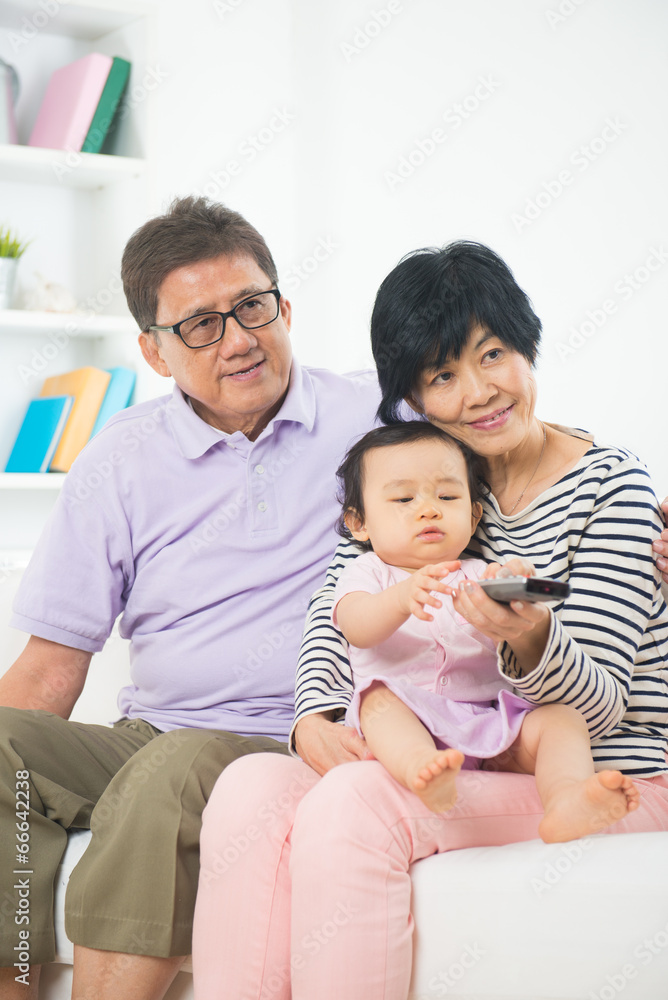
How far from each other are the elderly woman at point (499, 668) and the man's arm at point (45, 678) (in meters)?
0.49

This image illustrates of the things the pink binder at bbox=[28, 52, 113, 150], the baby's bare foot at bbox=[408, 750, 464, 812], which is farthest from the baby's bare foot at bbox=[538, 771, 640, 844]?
the pink binder at bbox=[28, 52, 113, 150]

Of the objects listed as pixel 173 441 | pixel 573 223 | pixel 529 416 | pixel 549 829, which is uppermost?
pixel 573 223

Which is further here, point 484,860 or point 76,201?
point 76,201

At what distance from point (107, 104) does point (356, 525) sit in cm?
187

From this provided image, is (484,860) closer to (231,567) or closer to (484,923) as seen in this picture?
(484,923)

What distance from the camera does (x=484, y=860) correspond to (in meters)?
1.09

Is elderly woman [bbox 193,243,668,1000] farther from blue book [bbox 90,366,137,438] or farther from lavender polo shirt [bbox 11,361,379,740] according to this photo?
blue book [bbox 90,366,137,438]

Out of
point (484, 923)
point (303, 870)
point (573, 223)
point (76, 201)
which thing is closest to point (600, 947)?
point (484, 923)

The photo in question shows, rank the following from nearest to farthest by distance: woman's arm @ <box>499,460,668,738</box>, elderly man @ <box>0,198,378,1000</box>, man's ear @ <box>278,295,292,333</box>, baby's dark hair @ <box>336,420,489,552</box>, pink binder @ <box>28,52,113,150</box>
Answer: woman's arm @ <box>499,460,668,738</box> → baby's dark hair @ <box>336,420,489,552</box> → elderly man @ <box>0,198,378,1000</box> → man's ear @ <box>278,295,292,333</box> → pink binder @ <box>28,52,113,150</box>

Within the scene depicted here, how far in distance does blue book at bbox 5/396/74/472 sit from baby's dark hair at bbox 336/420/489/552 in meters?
1.46

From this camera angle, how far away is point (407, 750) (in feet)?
3.58

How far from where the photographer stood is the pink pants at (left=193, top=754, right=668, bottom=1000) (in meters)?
1.03

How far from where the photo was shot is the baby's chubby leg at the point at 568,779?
3.26ft

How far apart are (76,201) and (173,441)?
5.09ft
